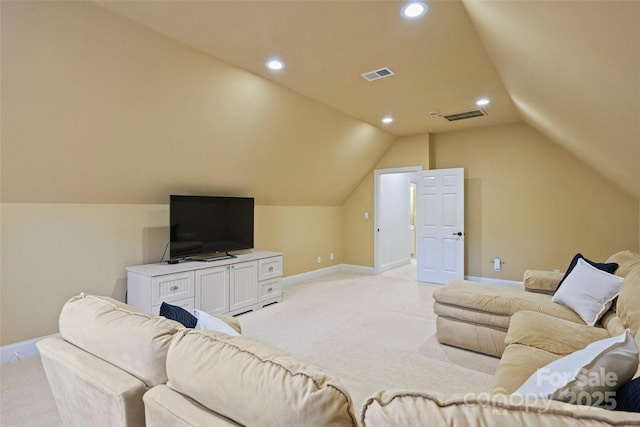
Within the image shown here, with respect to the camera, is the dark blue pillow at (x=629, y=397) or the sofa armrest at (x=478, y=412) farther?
the dark blue pillow at (x=629, y=397)

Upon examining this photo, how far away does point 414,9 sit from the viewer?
7.34ft

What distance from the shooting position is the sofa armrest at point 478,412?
62 cm

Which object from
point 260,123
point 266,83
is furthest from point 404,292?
point 266,83

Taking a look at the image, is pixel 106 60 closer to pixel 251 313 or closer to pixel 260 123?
pixel 260 123

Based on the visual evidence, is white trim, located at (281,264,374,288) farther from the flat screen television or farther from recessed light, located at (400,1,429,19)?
recessed light, located at (400,1,429,19)

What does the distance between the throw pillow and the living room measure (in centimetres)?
125

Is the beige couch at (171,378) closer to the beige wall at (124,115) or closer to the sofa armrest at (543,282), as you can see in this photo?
the beige wall at (124,115)

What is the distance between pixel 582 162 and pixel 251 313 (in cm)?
523

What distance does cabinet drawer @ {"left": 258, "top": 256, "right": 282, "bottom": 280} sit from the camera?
14.2 ft

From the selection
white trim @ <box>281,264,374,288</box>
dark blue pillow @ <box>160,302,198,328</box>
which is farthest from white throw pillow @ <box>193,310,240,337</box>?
white trim @ <box>281,264,374,288</box>

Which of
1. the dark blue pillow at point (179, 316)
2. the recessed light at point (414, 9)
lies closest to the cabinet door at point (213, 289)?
the dark blue pillow at point (179, 316)

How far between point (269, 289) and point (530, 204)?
170 inches

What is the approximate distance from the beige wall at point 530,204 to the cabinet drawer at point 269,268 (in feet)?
11.2

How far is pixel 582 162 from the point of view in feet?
15.1
